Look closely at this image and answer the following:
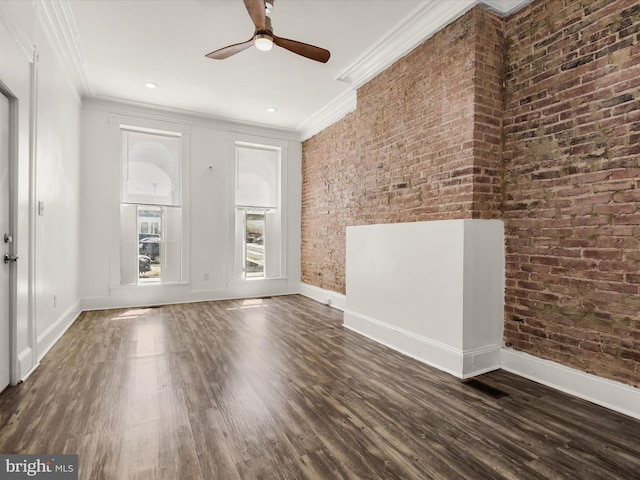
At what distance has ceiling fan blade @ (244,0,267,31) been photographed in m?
2.52

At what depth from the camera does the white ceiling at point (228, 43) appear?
3156 millimetres

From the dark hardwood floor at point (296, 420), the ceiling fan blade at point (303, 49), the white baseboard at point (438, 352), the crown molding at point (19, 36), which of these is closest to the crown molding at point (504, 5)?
the ceiling fan blade at point (303, 49)

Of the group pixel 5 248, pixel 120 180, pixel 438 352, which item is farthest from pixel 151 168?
pixel 438 352

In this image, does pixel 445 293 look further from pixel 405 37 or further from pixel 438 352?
pixel 405 37

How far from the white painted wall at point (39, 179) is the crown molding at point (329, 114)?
3642 millimetres

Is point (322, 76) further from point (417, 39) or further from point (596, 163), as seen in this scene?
point (596, 163)

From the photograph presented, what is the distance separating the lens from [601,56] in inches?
95.0

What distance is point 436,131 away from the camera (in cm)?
327

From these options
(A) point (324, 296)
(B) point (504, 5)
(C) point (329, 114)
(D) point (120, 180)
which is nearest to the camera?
(B) point (504, 5)

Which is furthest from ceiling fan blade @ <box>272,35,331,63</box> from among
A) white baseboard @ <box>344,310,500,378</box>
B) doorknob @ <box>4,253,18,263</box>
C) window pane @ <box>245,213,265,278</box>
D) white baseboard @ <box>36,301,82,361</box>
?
window pane @ <box>245,213,265,278</box>

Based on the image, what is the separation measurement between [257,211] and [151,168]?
205 centimetres

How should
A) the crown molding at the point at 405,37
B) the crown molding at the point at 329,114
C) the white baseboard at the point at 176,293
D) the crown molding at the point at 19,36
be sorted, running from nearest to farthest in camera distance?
the crown molding at the point at 19,36, the crown molding at the point at 405,37, the crown molding at the point at 329,114, the white baseboard at the point at 176,293

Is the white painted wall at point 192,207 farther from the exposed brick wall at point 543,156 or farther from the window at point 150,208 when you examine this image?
the exposed brick wall at point 543,156

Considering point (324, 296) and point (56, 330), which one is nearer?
point (56, 330)
